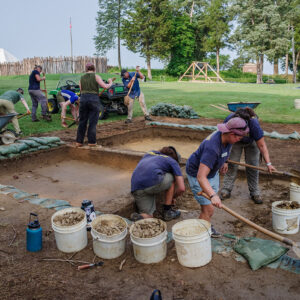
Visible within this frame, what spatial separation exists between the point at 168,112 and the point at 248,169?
686cm

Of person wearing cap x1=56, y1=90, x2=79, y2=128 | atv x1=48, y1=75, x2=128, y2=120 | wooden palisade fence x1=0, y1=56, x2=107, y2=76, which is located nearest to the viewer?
person wearing cap x1=56, y1=90, x2=79, y2=128

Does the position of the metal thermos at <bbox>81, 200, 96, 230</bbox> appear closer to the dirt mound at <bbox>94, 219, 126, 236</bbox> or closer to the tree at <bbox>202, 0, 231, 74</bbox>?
the dirt mound at <bbox>94, 219, 126, 236</bbox>

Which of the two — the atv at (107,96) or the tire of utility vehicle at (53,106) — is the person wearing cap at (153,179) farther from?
the tire of utility vehicle at (53,106)

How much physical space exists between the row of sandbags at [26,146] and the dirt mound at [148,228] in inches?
163

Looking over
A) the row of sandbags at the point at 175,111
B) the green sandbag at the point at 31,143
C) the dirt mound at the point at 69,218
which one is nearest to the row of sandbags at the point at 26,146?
the green sandbag at the point at 31,143

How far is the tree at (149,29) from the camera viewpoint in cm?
3941

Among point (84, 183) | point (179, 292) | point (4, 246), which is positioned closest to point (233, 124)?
point (179, 292)

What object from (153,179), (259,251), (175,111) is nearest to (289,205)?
(259,251)

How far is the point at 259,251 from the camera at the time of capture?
297 cm

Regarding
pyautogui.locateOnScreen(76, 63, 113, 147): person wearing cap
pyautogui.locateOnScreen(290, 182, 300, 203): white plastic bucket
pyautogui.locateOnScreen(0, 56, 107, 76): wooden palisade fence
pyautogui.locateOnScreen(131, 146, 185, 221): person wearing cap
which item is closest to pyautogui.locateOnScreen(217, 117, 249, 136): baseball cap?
pyautogui.locateOnScreen(131, 146, 185, 221): person wearing cap

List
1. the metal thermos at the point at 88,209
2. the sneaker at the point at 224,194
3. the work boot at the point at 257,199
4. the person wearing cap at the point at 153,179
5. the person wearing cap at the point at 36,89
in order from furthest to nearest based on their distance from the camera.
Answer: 1. the person wearing cap at the point at 36,89
2. the sneaker at the point at 224,194
3. the work boot at the point at 257,199
4. the person wearing cap at the point at 153,179
5. the metal thermos at the point at 88,209

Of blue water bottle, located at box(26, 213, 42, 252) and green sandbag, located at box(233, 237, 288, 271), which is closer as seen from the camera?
green sandbag, located at box(233, 237, 288, 271)

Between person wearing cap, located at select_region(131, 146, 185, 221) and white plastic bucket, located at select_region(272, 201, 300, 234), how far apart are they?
114 cm

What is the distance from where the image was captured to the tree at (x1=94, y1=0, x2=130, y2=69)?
46.7m
